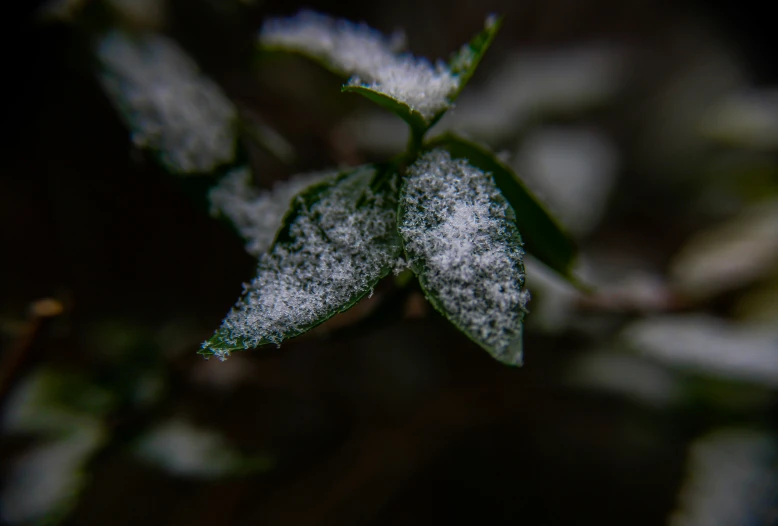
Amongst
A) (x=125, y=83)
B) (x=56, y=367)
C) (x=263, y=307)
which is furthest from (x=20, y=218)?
(x=263, y=307)

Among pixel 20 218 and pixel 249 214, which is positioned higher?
pixel 20 218

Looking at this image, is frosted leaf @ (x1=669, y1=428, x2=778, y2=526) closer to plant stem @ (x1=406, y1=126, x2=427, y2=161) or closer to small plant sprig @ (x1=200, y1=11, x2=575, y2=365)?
small plant sprig @ (x1=200, y1=11, x2=575, y2=365)

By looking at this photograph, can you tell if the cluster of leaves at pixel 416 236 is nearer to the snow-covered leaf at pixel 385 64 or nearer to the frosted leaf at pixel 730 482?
the snow-covered leaf at pixel 385 64

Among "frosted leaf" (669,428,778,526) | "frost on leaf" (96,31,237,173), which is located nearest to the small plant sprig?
"frost on leaf" (96,31,237,173)

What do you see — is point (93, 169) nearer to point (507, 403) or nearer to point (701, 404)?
point (507, 403)

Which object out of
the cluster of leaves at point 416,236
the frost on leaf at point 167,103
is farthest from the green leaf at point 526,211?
the frost on leaf at point 167,103

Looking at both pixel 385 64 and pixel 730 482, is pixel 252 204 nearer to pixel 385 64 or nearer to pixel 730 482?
pixel 385 64

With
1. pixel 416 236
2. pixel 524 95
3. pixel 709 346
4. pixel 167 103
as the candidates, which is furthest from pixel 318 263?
pixel 524 95

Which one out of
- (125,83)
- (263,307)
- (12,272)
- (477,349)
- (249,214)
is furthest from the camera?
(477,349)
